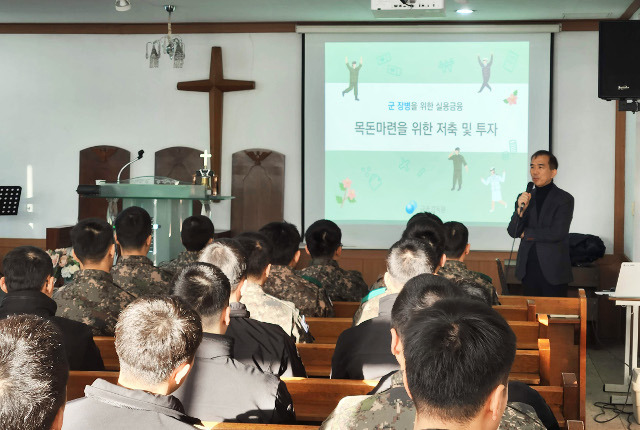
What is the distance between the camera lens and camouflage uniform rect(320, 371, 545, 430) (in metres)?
1.77

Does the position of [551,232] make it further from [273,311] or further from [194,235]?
[273,311]

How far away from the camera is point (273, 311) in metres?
3.49

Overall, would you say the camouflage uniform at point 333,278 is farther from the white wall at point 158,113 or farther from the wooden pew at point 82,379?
the white wall at point 158,113

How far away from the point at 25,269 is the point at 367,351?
1.47m

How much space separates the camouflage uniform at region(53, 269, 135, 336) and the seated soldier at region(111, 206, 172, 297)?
1.72 feet

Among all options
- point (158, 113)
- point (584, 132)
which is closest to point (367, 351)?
point (584, 132)

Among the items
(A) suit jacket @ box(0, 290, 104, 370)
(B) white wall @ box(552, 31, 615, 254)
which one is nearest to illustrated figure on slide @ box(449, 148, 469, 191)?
(B) white wall @ box(552, 31, 615, 254)

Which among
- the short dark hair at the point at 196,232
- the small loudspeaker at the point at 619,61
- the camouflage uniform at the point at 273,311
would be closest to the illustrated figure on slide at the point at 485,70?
the small loudspeaker at the point at 619,61

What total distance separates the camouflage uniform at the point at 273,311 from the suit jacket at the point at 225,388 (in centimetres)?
108

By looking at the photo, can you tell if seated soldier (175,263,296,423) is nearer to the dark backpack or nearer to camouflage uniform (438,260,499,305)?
camouflage uniform (438,260,499,305)

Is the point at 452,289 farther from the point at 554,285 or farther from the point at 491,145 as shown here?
the point at 491,145

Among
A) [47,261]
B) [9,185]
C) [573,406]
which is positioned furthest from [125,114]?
[573,406]

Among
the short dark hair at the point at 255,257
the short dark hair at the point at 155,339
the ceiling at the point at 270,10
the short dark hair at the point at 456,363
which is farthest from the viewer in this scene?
the ceiling at the point at 270,10

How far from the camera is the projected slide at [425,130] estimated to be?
8242 millimetres
